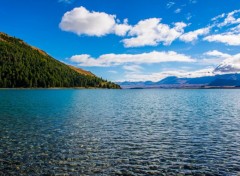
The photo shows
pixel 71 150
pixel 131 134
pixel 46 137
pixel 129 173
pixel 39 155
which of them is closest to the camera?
pixel 129 173

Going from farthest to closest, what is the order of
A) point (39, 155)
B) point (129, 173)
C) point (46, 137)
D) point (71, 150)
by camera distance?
point (46, 137) → point (71, 150) → point (39, 155) → point (129, 173)

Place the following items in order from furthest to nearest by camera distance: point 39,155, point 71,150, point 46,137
Result: point 46,137
point 71,150
point 39,155

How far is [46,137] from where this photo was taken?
39.2 meters

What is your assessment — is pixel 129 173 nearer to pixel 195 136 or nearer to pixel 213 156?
pixel 213 156

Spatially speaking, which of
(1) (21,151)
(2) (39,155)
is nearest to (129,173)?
(2) (39,155)

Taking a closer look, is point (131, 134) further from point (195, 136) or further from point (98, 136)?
point (195, 136)

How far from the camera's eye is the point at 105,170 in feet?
83.5

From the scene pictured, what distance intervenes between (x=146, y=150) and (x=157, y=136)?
8.85 metres

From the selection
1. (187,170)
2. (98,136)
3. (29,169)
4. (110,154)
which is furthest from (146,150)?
(29,169)

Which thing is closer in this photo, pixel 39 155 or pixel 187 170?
pixel 187 170

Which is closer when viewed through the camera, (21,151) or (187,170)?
(187,170)

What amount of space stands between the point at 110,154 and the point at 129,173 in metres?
6.42

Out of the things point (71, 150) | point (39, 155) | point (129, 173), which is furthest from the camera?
point (71, 150)

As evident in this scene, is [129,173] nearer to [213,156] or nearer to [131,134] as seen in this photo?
[213,156]
